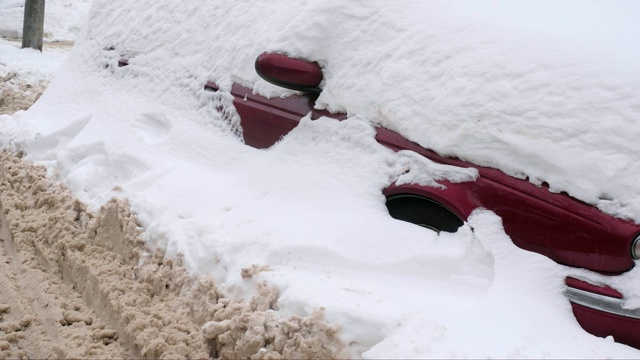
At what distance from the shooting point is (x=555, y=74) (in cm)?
264

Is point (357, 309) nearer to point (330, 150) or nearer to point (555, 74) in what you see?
point (330, 150)

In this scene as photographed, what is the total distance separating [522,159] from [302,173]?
3.94ft

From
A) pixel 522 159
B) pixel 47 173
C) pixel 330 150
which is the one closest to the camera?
pixel 522 159

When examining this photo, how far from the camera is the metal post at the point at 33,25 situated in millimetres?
12109

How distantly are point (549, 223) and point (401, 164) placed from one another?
0.75m

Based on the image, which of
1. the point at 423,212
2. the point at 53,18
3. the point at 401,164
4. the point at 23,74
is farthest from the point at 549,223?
the point at 53,18

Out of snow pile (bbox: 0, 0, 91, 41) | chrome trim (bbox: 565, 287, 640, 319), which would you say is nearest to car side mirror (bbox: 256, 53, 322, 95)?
chrome trim (bbox: 565, 287, 640, 319)

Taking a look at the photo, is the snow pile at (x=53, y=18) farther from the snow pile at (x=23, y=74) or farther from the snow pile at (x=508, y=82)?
the snow pile at (x=508, y=82)

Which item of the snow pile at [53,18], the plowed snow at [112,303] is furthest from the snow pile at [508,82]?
the snow pile at [53,18]

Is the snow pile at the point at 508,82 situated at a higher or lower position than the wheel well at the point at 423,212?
higher

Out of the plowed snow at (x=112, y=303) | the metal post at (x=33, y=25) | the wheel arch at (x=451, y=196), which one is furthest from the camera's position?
the metal post at (x=33, y=25)

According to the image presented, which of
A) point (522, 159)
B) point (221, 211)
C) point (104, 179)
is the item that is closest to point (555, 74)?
point (522, 159)

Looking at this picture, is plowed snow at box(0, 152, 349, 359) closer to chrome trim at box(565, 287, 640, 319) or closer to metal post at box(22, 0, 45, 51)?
chrome trim at box(565, 287, 640, 319)

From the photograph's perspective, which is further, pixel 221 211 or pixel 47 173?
pixel 47 173
